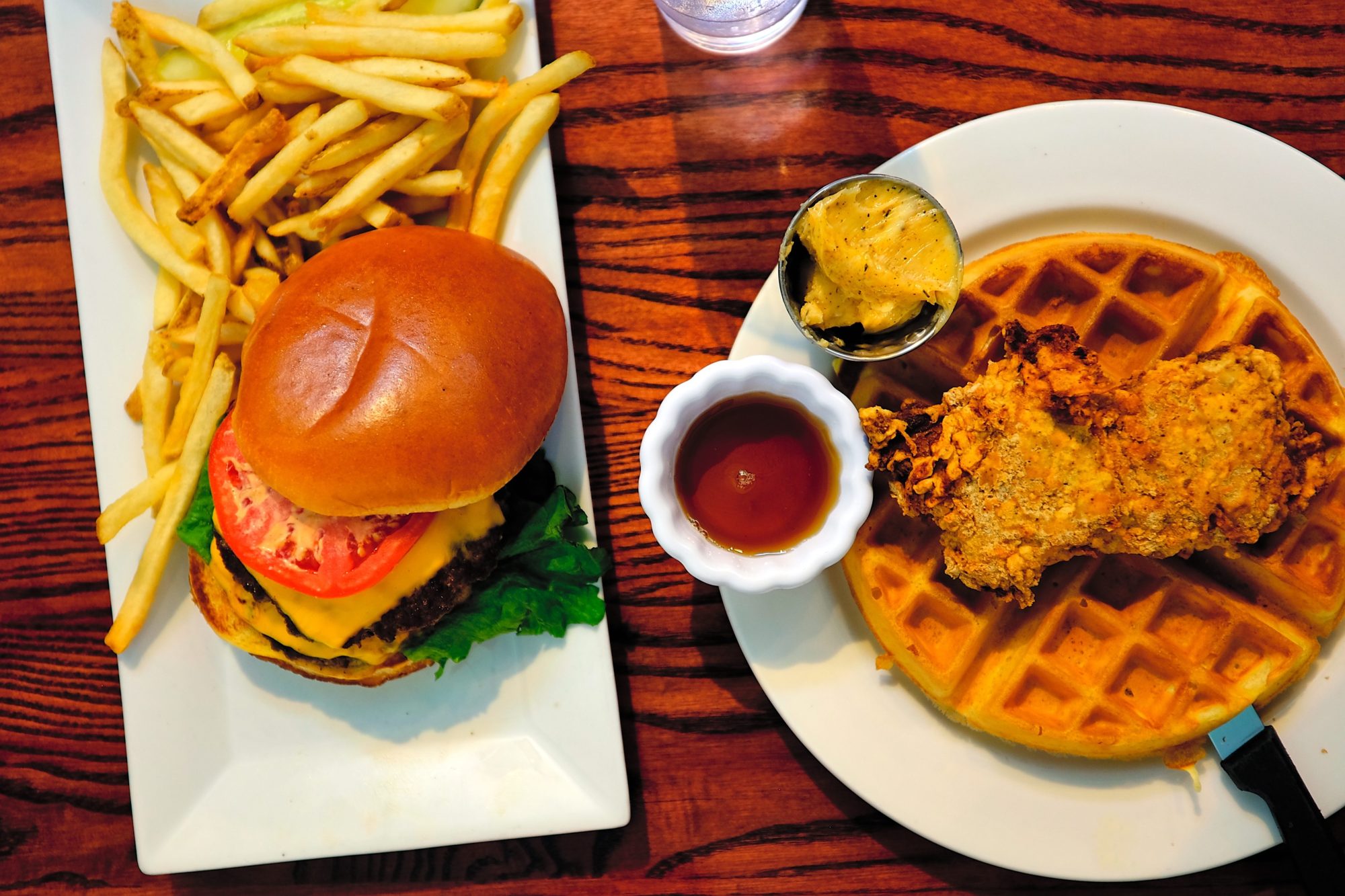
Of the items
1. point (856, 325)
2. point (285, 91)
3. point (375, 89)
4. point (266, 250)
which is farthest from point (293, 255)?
point (856, 325)

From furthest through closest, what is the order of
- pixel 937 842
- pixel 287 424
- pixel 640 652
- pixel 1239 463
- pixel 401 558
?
1. pixel 640 652
2. pixel 937 842
3. pixel 401 558
4. pixel 287 424
5. pixel 1239 463

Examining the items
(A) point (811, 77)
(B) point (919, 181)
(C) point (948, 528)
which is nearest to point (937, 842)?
(C) point (948, 528)

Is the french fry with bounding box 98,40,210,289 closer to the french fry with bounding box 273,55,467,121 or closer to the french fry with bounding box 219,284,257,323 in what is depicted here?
the french fry with bounding box 219,284,257,323

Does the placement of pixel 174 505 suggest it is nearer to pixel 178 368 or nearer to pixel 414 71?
pixel 178 368

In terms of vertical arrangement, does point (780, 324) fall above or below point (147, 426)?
above

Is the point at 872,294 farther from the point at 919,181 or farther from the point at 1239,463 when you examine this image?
the point at 1239,463

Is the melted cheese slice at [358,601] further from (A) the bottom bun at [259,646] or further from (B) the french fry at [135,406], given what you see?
(B) the french fry at [135,406]
